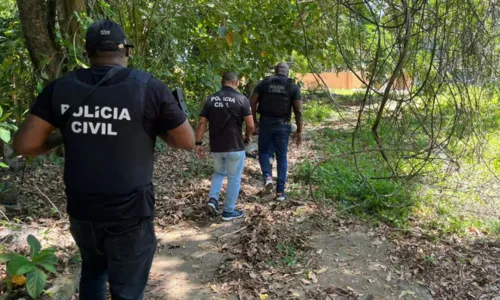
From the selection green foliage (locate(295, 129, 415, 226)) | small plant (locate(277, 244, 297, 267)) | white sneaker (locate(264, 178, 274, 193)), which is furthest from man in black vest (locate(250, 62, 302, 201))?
small plant (locate(277, 244, 297, 267))

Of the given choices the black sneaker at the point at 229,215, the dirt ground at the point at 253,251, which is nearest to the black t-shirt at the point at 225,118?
the black sneaker at the point at 229,215

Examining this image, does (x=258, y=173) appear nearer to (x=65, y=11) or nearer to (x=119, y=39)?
(x=65, y=11)

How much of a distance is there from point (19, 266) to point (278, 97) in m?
3.80

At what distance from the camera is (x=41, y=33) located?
4.48 metres

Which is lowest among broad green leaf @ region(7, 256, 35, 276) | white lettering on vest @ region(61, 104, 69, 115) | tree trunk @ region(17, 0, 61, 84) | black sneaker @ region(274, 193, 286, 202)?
black sneaker @ region(274, 193, 286, 202)

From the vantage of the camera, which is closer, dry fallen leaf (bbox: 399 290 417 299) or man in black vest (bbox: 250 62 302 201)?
dry fallen leaf (bbox: 399 290 417 299)

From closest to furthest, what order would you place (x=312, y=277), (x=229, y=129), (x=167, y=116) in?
(x=167, y=116)
(x=312, y=277)
(x=229, y=129)

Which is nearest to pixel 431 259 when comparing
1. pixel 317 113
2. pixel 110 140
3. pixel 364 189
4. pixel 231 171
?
pixel 364 189

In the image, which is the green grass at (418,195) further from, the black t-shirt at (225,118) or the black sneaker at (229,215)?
the black t-shirt at (225,118)

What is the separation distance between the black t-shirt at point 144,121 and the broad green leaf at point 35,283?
2.51 ft

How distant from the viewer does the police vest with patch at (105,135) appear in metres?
2.08

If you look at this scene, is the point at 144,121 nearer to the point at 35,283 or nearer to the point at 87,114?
the point at 87,114

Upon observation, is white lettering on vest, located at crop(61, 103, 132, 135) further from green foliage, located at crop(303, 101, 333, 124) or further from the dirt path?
green foliage, located at crop(303, 101, 333, 124)

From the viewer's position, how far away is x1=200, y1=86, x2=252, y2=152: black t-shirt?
4.97 meters
